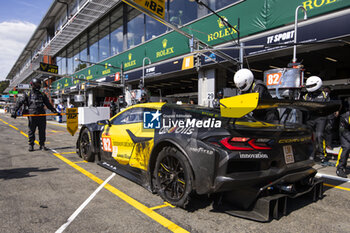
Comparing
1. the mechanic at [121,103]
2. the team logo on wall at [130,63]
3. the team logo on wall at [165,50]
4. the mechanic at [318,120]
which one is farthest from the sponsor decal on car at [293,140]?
the team logo on wall at [130,63]

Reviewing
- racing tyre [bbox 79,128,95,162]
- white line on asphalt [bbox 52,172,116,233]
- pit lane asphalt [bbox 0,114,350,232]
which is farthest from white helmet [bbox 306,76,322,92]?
racing tyre [bbox 79,128,95,162]

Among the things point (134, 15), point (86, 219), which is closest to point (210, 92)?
point (86, 219)

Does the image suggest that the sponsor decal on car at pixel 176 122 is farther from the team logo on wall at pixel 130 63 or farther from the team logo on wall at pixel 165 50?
the team logo on wall at pixel 130 63

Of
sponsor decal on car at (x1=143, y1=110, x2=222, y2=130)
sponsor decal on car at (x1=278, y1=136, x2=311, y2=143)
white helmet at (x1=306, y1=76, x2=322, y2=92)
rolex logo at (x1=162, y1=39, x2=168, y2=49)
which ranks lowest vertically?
sponsor decal on car at (x1=278, y1=136, x2=311, y2=143)

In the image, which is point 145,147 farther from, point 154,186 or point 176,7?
point 176,7

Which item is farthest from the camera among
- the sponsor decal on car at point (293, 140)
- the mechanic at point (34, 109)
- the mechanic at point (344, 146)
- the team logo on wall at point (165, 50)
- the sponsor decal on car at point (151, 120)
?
the team logo on wall at point (165, 50)

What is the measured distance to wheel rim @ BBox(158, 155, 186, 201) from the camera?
2689 millimetres

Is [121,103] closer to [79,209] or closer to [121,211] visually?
[79,209]

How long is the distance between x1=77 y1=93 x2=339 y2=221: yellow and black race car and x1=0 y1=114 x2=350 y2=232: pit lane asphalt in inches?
5.9

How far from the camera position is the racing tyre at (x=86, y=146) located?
4.91 metres

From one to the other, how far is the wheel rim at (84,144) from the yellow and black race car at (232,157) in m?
2.23

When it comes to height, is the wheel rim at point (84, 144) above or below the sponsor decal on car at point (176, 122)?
below

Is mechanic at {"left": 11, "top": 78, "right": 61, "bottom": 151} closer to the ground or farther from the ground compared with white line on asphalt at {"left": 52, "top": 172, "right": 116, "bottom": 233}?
farther from the ground

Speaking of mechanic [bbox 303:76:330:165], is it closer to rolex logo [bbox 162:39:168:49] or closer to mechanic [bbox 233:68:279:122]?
mechanic [bbox 233:68:279:122]
